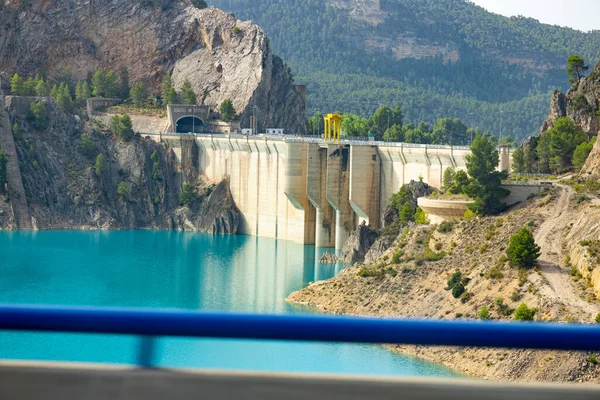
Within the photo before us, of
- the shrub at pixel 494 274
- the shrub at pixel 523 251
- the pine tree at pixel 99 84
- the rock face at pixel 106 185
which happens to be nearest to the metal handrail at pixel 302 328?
the shrub at pixel 523 251

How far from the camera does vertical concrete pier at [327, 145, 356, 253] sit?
193 feet

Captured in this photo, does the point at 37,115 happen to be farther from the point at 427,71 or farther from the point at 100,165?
the point at 427,71

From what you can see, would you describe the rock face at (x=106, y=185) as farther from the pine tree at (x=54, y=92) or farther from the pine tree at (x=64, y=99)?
the pine tree at (x=54, y=92)

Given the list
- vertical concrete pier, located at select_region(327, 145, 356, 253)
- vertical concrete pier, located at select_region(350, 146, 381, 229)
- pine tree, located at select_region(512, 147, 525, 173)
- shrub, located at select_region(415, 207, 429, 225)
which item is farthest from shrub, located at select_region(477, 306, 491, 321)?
vertical concrete pier, located at select_region(327, 145, 356, 253)

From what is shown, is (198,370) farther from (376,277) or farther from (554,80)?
(554,80)

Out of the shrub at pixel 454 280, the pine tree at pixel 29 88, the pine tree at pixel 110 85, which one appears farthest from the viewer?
the pine tree at pixel 110 85

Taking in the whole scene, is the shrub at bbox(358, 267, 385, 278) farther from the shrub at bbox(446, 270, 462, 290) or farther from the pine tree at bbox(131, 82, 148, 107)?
the pine tree at bbox(131, 82, 148, 107)

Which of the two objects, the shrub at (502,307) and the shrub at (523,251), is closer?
the shrub at (502,307)

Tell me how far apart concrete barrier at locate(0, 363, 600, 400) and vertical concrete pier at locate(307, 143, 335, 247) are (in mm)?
55198

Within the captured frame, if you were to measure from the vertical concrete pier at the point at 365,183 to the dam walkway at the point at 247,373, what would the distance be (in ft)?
174

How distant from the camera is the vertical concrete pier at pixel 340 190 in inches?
2322

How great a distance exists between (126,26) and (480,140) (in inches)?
1750

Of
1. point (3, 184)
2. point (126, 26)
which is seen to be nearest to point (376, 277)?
point (3, 184)

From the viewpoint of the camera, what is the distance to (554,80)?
638 feet
